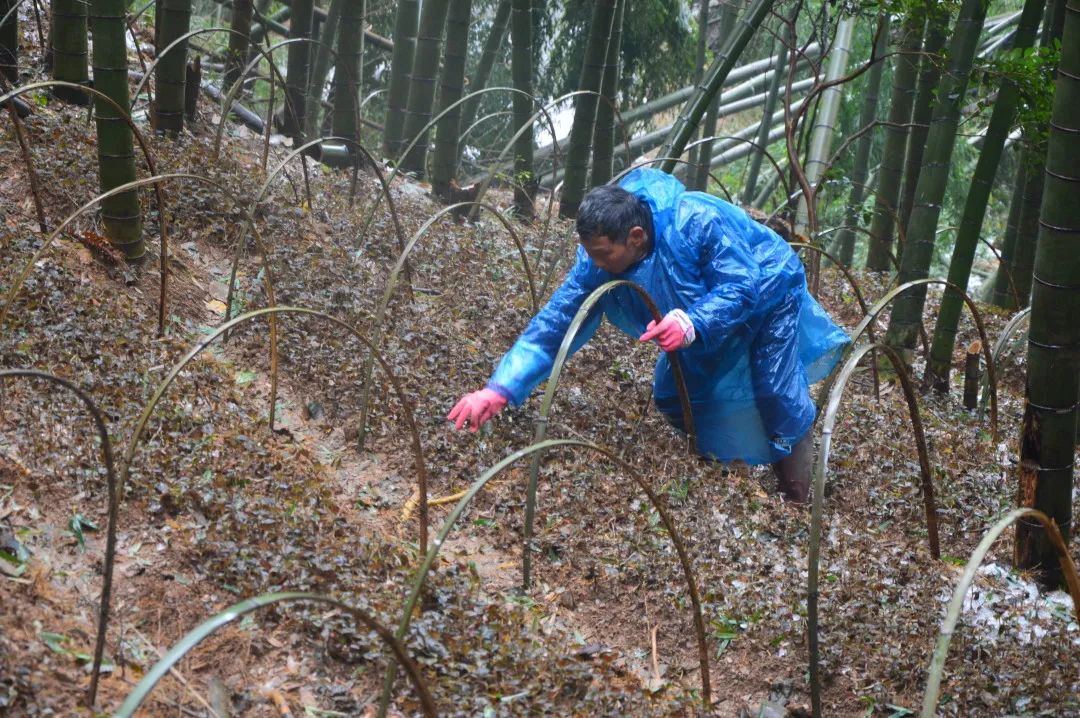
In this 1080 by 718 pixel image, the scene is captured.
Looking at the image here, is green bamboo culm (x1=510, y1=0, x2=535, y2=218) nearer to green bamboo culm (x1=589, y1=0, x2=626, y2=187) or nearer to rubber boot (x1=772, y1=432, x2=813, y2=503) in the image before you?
green bamboo culm (x1=589, y1=0, x2=626, y2=187)

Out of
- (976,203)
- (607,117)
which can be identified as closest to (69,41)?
(607,117)

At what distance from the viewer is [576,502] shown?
3932 millimetres

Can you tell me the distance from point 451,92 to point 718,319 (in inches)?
154

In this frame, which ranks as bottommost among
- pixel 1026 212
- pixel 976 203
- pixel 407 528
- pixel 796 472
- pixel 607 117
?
pixel 407 528

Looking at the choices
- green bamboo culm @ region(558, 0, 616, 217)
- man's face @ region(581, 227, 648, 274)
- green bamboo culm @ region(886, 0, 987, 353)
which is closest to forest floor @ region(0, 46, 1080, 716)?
green bamboo culm @ region(886, 0, 987, 353)

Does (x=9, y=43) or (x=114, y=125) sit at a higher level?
(x=9, y=43)

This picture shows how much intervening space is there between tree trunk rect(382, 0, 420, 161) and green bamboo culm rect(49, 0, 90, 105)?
286cm

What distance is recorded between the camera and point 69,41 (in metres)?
5.25

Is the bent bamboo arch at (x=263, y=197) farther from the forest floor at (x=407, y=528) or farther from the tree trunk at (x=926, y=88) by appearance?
the tree trunk at (x=926, y=88)

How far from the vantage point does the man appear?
3.68 metres

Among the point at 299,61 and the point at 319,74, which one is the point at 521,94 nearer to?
the point at 299,61

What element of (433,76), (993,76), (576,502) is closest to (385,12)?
(433,76)

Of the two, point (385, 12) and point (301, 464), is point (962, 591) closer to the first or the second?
point (301, 464)

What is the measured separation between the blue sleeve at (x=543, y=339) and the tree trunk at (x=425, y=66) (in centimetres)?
310
